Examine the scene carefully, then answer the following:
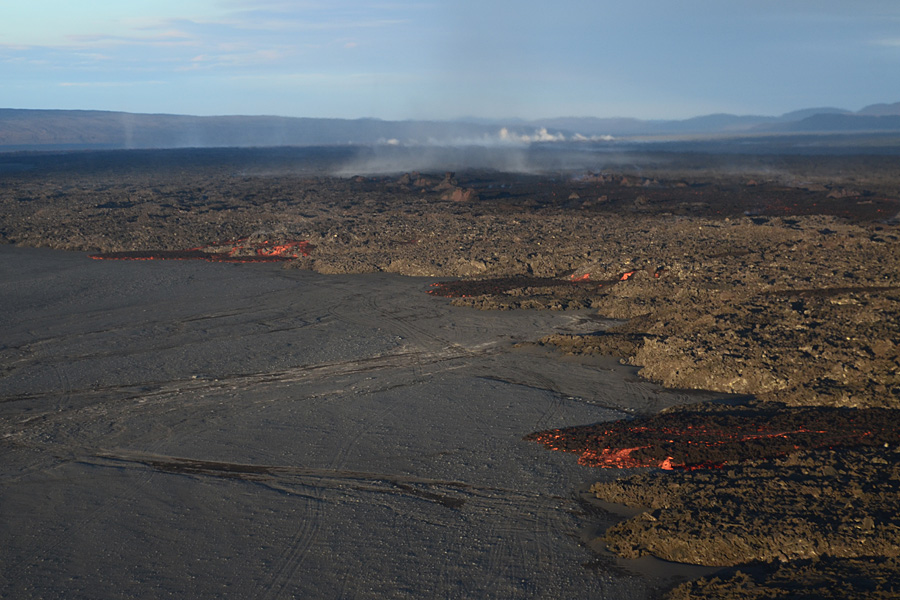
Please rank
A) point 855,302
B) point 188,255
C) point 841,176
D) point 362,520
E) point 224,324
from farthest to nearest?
point 841,176 → point 188,255 → point 224,324 → point 855,302 → point 362,520

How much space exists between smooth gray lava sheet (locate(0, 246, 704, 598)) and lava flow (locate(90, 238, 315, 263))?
30.2 ft

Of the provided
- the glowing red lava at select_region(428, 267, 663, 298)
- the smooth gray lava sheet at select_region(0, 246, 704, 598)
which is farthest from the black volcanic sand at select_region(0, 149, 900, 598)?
the smooth gray lava sheet at select_region(0, 246, 704, 598)

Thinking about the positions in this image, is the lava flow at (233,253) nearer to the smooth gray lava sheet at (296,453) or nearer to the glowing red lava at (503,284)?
the glowing red lava at (503,284)

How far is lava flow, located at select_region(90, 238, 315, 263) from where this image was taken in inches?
1141

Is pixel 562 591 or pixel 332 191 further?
pixel 332 191

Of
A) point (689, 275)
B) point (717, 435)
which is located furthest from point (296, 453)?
point (689, 275)

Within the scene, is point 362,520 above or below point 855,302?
below

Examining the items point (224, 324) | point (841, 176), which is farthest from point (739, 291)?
point (841, 176)

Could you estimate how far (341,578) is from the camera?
7594 mm

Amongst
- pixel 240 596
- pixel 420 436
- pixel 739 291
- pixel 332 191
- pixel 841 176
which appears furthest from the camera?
pixel 841 176

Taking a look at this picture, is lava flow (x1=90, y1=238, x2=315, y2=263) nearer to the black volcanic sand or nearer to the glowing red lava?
the black volcanic sand

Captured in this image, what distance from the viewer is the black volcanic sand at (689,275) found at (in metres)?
7.86

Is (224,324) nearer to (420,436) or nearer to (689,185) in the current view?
(420,436)

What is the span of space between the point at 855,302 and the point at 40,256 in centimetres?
2929
